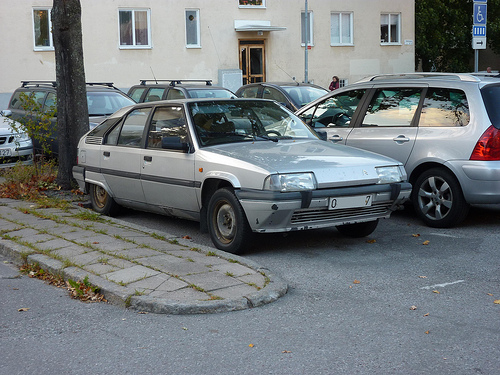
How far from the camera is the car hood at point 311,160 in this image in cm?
682

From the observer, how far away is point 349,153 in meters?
7.43

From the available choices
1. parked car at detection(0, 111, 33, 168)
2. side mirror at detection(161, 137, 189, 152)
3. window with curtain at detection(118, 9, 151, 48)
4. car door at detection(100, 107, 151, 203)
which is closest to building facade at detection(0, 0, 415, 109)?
window with curtain at detection(118, 9, 151, 48)

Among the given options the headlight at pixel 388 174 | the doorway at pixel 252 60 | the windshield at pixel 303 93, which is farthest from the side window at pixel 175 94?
the doorway at pixel 252 60

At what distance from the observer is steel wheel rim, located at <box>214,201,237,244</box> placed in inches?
277

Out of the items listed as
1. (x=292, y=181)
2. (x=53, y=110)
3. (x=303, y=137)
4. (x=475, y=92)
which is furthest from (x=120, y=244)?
(x=53, y=110)

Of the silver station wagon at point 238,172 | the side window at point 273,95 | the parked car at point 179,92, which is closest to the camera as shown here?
the silver station wagon at point 238,172

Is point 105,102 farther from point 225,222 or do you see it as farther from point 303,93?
point 225,222

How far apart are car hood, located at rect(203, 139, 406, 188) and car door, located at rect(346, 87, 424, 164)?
1.34 meters

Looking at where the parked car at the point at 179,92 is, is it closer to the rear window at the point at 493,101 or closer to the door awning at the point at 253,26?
the rear window at the point at 493,101

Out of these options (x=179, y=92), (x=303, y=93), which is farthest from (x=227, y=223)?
(x=303, y=93)

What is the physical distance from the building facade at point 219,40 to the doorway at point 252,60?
0.04 meters

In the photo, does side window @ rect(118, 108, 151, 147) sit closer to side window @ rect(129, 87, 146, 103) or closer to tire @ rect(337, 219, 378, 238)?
tire @ rect(337, 219, 378, 238)

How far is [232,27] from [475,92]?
2407 cm

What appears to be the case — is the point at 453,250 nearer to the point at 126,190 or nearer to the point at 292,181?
the point at 292,181
